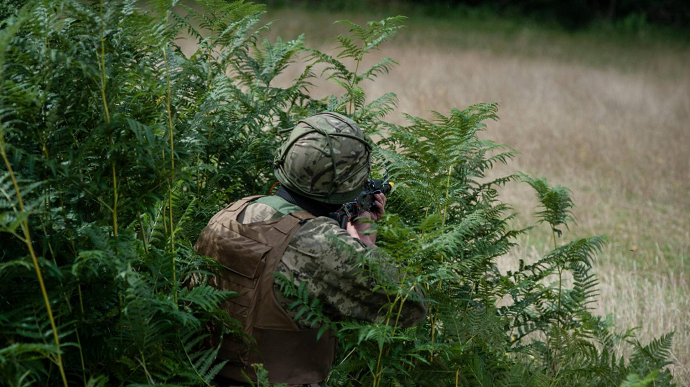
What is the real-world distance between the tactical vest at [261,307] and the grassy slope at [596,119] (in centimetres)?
113

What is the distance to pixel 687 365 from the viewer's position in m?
5.04

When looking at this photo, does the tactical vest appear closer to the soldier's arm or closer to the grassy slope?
the soldier's arm

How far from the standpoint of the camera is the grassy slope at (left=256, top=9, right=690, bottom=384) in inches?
274

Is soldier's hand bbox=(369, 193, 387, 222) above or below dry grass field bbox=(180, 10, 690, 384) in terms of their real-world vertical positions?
above

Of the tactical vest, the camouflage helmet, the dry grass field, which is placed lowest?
the dry grass field

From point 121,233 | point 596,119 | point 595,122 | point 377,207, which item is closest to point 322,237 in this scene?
point 377,207

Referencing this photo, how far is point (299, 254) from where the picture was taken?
2871 millimetres

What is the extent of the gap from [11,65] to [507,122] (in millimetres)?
11982

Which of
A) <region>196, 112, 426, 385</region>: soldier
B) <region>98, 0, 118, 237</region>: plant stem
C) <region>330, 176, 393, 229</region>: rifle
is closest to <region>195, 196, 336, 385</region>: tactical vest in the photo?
<region>196, 112, 426, 385</region>: soldier

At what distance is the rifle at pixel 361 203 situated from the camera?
130 inches

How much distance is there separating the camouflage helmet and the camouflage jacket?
0.18 m

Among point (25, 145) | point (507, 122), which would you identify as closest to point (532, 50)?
point (507, 122)

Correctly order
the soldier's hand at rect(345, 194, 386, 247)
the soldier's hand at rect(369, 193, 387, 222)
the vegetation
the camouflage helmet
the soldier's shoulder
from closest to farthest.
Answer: the vegetation, the soldier's shoulder, the camouflage helmet, the soldier's hand at rect(345, 194, 386, 247), the soldier's hand at rect(369, 193, 387, 222)

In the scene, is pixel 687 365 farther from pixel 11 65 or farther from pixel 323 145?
pixel 11 65
